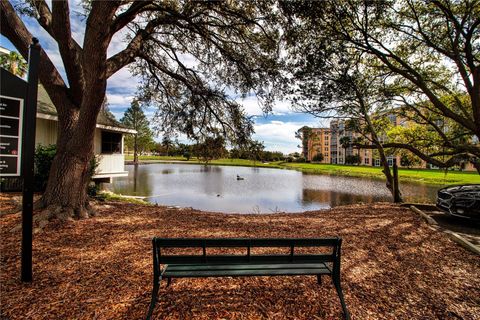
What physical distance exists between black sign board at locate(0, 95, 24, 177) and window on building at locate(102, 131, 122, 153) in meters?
12.7

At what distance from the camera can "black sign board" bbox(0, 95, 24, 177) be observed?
9.95ft

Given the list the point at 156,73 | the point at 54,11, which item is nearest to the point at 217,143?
the point at 156,73

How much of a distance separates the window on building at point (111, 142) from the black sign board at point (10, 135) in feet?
41.7

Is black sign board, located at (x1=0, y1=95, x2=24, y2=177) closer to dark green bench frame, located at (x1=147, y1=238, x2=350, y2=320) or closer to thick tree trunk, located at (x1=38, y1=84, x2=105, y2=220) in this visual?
dark green bench frame, located at (x1=147, y1=238, x2=350, y2=320)

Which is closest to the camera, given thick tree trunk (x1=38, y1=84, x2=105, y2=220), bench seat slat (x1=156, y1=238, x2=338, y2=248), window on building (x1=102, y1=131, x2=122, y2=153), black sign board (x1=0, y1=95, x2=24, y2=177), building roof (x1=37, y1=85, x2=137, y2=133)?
bench seat slat (x1=156, y1=238, x2=338, y2=248)

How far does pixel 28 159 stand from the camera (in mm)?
3139

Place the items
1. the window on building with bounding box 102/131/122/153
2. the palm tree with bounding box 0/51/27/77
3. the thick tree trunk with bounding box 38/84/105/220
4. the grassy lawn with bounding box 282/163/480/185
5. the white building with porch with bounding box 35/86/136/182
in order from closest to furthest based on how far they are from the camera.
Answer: the thick tree trunk with bounding box 38/84/105/220
the white building with porch with bounding box 35/86/136/182
the palm tree with bounding box 0/51/27/77
the window on building with bounding box 102/131/122/153
the grassy lawn with bounding box 282/163/480/185

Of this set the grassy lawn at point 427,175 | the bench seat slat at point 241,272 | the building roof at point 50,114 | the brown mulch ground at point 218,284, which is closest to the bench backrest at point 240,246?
the bench seat slat at point 241,272

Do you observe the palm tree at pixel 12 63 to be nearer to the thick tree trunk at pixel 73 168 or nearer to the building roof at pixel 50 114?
the building roof at pixel 50 114

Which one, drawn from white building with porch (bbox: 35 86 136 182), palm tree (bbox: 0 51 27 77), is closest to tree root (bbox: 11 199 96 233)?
white building with porch (bbox: 35 86 136 182)

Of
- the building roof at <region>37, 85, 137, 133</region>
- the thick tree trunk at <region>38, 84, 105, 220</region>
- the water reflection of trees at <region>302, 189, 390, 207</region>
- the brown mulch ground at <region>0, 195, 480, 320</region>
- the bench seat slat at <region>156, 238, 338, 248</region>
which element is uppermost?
the building roof at <region>37, 85, 137, 133</region>

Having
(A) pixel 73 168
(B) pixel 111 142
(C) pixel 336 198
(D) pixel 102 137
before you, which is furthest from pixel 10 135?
(C) pixel 336 198

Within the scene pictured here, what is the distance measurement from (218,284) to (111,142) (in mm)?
14347

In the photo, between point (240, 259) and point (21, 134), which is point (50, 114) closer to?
point (21, 134)
